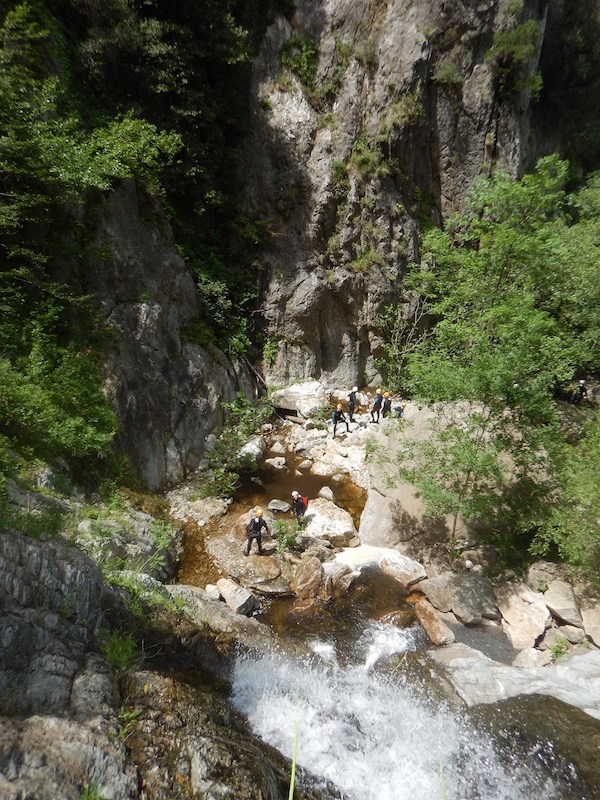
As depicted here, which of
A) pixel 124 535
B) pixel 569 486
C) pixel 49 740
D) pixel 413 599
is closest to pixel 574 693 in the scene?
pixel 413 599

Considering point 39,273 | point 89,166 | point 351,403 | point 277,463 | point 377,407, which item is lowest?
point 277,463

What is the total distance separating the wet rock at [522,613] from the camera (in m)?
8.19

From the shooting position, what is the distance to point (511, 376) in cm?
829

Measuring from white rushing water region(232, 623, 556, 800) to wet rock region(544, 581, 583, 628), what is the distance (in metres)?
3.42

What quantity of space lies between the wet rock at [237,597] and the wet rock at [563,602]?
269 inches

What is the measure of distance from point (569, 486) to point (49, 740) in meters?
10.1

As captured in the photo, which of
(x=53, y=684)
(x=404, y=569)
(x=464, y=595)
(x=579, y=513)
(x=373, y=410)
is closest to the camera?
(x=53, y=684)

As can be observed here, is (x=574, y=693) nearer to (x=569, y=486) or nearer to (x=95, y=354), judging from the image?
(x=569, y=486)

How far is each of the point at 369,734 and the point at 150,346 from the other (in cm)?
1161

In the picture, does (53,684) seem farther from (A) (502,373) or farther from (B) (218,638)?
(A) (502,373)

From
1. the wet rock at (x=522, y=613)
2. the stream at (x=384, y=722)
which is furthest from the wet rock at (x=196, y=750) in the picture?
the wet rock at (x=522, y=613)

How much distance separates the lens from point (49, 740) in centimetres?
383

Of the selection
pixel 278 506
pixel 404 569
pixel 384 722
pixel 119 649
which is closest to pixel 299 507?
pixel 278 506

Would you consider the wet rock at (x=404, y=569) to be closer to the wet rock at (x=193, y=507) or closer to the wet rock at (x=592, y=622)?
the wet rock at (x=592, y=622)
